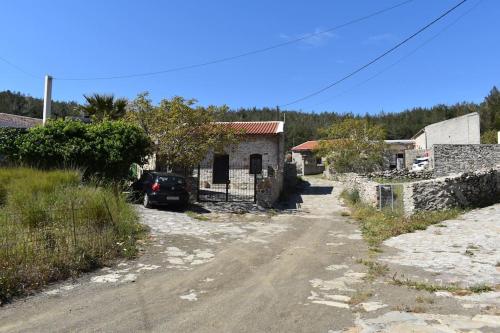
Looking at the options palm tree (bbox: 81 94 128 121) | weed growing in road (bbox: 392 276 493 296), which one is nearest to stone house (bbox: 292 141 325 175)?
palm tree (bbox: 81 94 128 121)

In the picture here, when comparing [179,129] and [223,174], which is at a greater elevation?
[179,129]

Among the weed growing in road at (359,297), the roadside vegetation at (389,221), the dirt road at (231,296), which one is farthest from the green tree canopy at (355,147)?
the weed growing in road at (359,297)

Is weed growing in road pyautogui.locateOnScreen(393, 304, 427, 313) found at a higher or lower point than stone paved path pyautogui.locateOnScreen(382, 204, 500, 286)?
lower

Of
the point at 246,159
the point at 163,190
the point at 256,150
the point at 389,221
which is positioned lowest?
the point at 389,221

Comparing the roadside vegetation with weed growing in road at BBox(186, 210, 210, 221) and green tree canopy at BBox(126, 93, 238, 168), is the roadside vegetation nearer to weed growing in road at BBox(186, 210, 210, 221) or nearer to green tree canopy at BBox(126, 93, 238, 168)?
weed growing in road at BBox(186, 210, 210, 221)

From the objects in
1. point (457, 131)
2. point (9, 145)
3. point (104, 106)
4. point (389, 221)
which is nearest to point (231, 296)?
point (389, 221)

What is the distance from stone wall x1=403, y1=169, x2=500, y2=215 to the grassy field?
913cm

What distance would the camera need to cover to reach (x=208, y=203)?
18750mm

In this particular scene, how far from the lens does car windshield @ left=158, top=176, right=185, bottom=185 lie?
53.0 ft

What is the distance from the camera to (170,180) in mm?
16328

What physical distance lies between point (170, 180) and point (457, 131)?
98.3ft

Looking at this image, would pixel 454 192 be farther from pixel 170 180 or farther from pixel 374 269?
pixel 170 180

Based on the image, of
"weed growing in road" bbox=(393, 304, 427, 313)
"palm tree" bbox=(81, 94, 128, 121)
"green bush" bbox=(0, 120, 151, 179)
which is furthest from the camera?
"palm tree" bbox=(81, 94, 128, 121)

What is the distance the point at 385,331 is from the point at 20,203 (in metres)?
7.33
